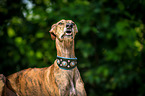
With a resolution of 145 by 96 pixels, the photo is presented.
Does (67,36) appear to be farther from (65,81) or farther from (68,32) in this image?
(65,81)

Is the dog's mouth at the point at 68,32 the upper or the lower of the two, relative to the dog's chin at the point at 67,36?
upper

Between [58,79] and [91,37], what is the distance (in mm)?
2782

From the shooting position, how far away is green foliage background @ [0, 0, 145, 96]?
3.19 meters

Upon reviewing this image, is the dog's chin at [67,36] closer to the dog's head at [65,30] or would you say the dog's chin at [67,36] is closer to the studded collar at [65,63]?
the dog's head at [65,30]

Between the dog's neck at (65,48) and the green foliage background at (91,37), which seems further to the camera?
the green foliage background at (91,37)

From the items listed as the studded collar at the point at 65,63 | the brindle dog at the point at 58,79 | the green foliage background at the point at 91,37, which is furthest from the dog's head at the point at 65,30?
the green foliage background at the point at 91,37

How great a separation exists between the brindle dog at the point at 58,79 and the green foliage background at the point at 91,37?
5.69 feet

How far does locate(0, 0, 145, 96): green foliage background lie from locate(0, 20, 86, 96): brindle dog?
1734 millimetres

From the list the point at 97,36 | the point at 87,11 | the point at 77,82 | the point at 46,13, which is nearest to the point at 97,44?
the point at 97,36

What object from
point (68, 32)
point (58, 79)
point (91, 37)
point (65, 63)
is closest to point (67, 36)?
point (68, 32)

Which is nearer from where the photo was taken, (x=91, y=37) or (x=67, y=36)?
(x=67, y=36)

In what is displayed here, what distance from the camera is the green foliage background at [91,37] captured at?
3193 millimetres

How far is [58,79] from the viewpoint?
3.75 ft

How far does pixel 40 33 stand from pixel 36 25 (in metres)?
0.28
